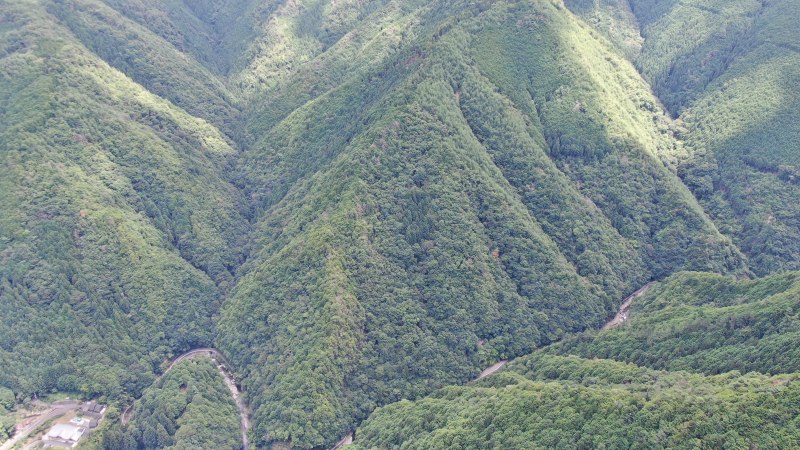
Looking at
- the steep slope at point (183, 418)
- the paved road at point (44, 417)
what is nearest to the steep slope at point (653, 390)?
the steep slope at point (183, 418)

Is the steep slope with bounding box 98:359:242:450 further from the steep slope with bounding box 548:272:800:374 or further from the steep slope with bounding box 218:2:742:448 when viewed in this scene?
the steep slope with bounding box 548:272:800:374

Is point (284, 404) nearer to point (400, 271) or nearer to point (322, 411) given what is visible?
point (322, 411)

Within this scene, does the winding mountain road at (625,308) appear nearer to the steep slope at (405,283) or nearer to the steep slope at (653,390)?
the steep slope at (405,283)

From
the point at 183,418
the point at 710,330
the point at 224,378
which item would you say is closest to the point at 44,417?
the point at 183,418

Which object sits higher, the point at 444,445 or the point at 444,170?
the point at 444,170

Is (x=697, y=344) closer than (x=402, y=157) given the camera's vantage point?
Yes

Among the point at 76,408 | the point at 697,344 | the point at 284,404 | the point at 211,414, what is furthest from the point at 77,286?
the point at 697,344

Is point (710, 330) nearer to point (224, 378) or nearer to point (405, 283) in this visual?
point (405, 283)
